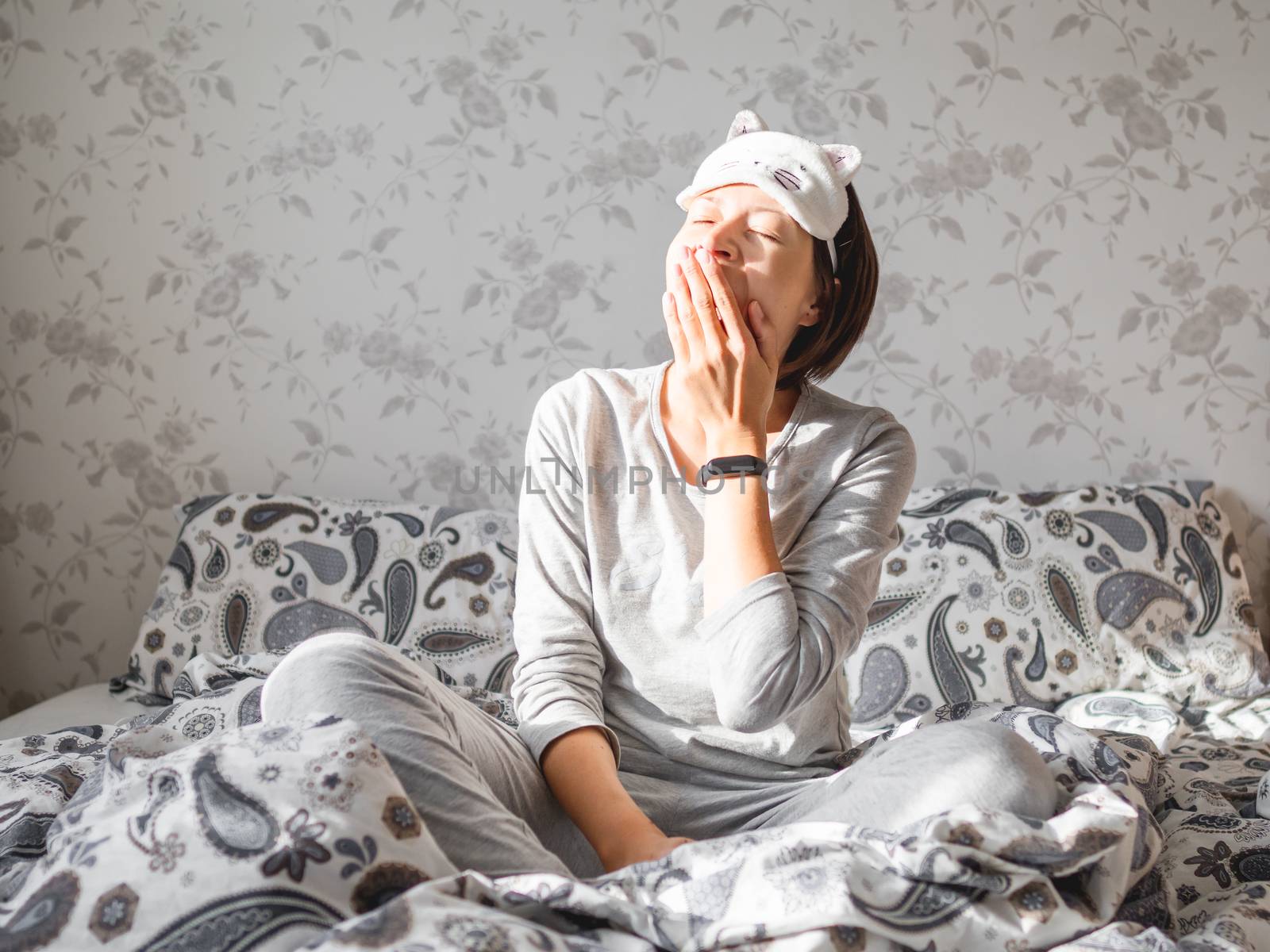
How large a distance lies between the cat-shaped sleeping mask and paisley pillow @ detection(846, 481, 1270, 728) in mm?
924

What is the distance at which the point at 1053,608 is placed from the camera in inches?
80.6

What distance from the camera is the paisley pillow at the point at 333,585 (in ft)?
6.71

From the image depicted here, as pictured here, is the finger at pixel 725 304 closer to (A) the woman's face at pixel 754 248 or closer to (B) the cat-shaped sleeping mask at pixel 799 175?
(A) the woman's face at pixel 754 248

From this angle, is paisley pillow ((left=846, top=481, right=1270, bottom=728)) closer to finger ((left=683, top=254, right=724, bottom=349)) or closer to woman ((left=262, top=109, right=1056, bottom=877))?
woman ((left=262, top=109, right=1056, bottom=877))

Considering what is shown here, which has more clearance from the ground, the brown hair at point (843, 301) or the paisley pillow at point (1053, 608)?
the brown hair at point (843, 301)

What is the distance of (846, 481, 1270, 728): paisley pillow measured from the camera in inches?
78.7

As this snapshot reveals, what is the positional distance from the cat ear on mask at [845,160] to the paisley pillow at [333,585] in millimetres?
1094

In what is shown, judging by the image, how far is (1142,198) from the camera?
7.61ft

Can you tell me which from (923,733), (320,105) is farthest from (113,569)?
(923,733)

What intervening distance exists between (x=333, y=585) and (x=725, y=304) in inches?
46.7

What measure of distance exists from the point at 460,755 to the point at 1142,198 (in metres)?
2.02

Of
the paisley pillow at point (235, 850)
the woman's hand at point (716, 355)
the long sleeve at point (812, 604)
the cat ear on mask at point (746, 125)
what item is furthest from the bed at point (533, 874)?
the cat ear on mask at point (746, 125)

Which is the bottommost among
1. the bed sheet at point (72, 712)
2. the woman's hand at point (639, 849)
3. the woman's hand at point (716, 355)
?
the bed sheet at point (72, 712)

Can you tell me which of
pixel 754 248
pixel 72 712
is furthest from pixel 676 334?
pixel 72 712
